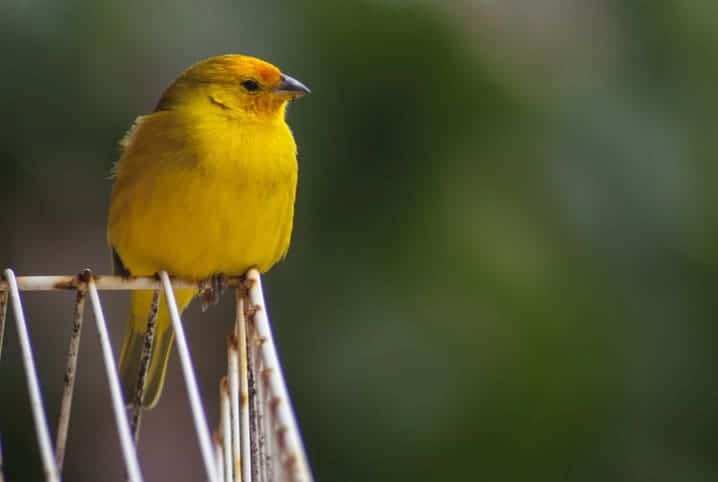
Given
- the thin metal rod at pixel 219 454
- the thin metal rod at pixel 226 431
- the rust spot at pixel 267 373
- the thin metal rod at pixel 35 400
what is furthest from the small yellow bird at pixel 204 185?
the rust spot at pixel 267 373

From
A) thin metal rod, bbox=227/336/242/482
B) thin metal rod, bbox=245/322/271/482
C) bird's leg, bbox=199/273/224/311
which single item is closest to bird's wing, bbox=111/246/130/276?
bird's leg, bbox=199/273/224/311

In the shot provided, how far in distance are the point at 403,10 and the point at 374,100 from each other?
262 mm

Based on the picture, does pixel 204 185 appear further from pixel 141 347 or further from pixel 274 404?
pixel 274 404

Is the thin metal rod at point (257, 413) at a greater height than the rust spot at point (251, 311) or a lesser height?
lesser

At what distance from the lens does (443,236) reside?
3.65m

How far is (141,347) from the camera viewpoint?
295 centimetres

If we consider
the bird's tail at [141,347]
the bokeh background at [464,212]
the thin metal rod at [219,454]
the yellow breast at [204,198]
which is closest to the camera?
the thin metal rod at [219,454]

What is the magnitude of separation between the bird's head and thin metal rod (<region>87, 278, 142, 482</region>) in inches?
37.4

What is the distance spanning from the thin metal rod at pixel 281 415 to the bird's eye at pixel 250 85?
0.98m

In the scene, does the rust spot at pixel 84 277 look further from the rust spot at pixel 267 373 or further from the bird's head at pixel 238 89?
the bird's head at pixel 238 89

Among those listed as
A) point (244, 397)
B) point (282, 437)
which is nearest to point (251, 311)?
point (244, 397)

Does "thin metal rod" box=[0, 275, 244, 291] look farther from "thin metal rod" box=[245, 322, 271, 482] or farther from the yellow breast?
the yellow breast

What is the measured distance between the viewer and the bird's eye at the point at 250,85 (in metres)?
2.93

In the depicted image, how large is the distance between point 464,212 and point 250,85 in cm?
92
